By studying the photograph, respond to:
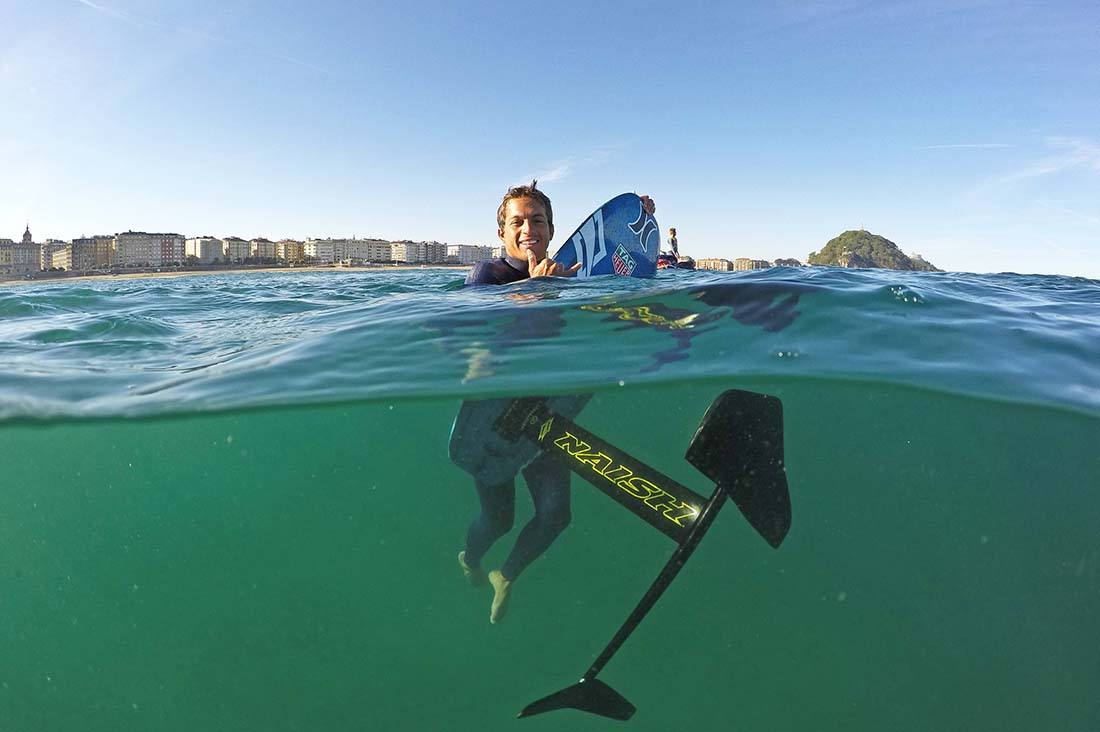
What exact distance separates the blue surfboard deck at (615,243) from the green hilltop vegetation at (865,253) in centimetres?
5590

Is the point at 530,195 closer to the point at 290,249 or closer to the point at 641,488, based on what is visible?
the point at 641,488

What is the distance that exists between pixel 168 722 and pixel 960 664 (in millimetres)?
12810

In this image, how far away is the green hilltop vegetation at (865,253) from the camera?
69125mm

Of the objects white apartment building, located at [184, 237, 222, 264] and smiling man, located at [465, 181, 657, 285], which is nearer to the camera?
smiling man, located at [465, 181, 657, 285]

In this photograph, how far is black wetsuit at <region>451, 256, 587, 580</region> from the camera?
469cm

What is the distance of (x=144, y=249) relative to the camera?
129 m

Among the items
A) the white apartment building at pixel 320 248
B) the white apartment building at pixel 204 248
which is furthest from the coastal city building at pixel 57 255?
the white apartment building at pixel 320 248

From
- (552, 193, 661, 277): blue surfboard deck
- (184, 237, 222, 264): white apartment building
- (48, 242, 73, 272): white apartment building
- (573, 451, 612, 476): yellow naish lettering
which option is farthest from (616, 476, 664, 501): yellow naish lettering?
(184, 237, 222, 264): white apartment building

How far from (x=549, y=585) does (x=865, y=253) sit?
262 feet

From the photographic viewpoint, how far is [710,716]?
11.6 meters

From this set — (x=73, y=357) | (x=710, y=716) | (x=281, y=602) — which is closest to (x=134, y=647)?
(x=281, y=602)

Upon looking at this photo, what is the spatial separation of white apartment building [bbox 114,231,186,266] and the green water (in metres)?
134

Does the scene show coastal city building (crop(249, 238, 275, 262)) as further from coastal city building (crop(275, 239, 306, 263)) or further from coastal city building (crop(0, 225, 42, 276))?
coastal city building (crop(0, 225, 42, 276))

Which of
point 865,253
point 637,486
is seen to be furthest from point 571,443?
point 865,253
